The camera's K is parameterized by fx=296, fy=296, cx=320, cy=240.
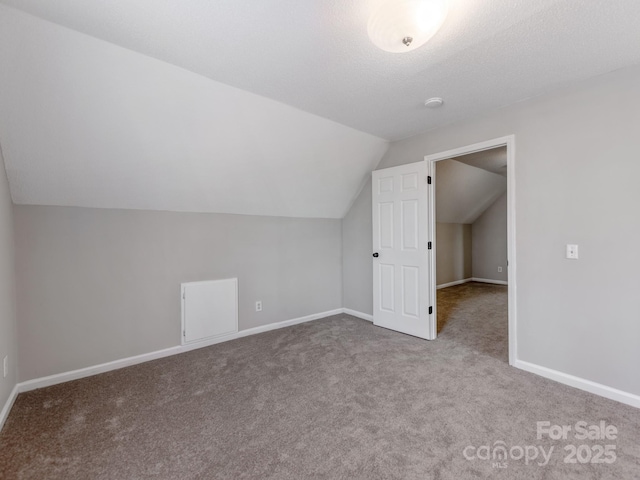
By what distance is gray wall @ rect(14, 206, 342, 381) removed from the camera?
7.66 feet

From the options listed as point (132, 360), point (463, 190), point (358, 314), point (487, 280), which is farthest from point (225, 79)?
point (487, 280)

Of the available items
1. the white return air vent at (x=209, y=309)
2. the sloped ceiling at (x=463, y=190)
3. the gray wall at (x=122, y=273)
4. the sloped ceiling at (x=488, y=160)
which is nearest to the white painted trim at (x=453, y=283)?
the sloped ceiling at (x=463, y=190)

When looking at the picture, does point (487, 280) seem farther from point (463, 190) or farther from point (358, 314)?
point (358, 314)

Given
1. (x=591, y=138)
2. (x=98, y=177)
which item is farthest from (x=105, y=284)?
(x=591, y=138)

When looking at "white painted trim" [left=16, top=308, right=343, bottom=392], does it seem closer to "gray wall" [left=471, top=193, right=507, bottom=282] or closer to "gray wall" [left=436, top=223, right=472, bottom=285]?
"gray wall" [left=436, top=223, right=472, bottom=285]

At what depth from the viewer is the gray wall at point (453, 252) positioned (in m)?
6.23

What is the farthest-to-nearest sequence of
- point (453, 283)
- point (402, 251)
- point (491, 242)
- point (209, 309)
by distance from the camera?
point (491, 242) → point (453, 283) → point (402, 251) → point (209, 309)

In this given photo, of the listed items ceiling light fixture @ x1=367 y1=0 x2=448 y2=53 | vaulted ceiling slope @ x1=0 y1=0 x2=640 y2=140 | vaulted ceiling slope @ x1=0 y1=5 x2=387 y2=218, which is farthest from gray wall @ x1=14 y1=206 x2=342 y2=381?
ceiling light fixture @ x1=367 y1=0 x2=448 y2=53

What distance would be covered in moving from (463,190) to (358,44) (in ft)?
15.0

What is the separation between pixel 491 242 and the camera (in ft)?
22.0

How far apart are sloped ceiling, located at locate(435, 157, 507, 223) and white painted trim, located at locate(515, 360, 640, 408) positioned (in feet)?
10.3

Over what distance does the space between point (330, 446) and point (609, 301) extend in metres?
2.19

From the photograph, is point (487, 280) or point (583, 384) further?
point (487, 280)

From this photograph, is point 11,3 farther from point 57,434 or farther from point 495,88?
point 495,88
